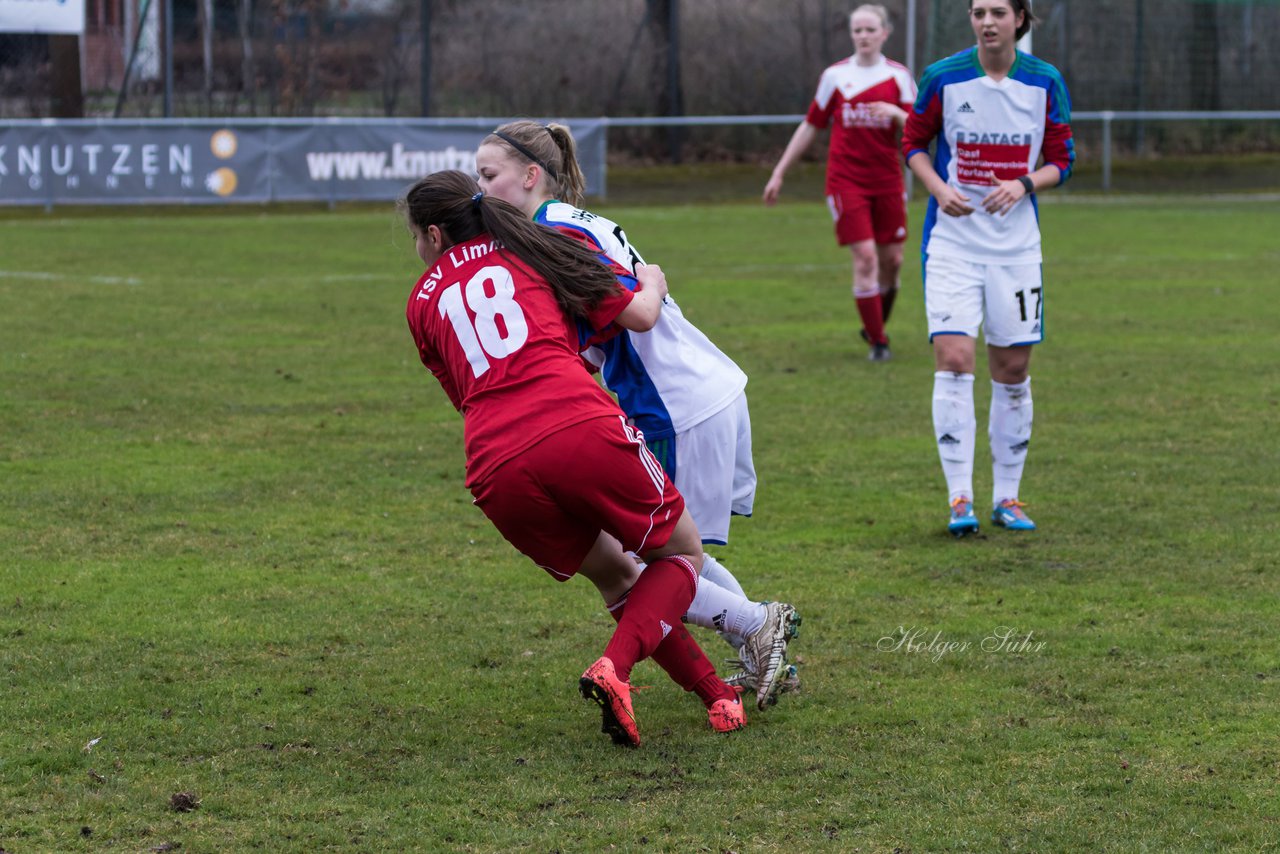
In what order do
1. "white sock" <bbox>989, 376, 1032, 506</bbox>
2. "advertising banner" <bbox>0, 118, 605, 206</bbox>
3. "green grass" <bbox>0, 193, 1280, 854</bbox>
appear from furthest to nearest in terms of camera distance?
1. "advertising banner" <bbox>0, 118, 605, 206</bbox>
2. "white sock" <bbox>989, 376, 1032, 506</bbox>
3. "green grass" <bbox>0, 193, 1280, 854</bbox>

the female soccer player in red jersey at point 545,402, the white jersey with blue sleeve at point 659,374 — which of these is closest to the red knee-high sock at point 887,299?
the white jersey with blue sleeve at point 659,374

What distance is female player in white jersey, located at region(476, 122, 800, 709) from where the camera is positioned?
4.15m

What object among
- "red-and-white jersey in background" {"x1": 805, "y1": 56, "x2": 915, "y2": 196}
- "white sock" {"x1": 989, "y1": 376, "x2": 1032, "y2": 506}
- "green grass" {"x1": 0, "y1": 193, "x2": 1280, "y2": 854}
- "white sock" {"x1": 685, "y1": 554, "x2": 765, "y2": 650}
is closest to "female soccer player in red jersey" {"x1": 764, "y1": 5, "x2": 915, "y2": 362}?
"red-and-white jersey in background" {"x1": 805, "y1": 56, "x2": 915, "y2": 196}

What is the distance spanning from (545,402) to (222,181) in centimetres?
1949

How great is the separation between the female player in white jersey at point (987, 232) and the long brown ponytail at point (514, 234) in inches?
104

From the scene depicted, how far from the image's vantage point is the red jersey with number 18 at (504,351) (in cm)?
373

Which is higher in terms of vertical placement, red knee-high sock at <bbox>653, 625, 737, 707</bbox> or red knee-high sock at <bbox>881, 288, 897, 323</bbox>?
red knee-high sock at <bbox>881, 288, 897, 323</bbox>

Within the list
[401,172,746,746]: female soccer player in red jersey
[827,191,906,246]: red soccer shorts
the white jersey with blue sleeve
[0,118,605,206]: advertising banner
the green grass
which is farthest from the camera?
[0,118,605,206]: advertising banner

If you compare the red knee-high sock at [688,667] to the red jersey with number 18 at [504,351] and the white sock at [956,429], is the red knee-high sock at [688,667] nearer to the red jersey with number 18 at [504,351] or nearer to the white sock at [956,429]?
the red jersey with number 18 at [504,351]

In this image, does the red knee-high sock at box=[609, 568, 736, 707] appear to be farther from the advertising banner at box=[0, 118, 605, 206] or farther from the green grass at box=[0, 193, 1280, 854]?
the advertising banner at box=[0, 118, 605, 206]

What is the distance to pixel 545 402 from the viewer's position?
Result: 3.72 metres

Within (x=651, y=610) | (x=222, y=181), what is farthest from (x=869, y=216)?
(x=222, y=181)

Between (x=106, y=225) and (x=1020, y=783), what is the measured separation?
19.0 meters

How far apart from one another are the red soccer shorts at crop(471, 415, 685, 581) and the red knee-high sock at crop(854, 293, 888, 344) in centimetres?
700
